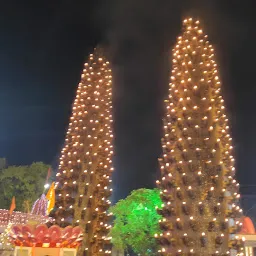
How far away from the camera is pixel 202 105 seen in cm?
1209

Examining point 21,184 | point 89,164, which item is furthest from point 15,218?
point 21,184

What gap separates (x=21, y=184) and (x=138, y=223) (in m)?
11.3

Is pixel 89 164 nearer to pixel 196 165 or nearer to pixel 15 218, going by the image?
pixel 196 165

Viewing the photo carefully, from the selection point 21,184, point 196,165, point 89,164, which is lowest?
point 196,165

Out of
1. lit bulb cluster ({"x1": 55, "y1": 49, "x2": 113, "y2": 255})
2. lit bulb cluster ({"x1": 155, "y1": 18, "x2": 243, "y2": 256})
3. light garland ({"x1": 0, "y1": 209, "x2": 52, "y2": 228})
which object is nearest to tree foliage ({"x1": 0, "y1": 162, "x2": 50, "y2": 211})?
light garland ({"x1": 0, "y1": 209, "x2": 52, "y2": 228})

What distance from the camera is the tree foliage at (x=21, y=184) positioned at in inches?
1093

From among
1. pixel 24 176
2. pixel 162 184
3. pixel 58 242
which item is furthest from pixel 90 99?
pixel 24 176

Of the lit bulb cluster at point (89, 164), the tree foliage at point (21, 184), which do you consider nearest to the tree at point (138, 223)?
the tree foliage at point (21, 184)

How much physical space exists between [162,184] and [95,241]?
3300 mm

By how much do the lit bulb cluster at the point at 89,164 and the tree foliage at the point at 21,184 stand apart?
621 inches

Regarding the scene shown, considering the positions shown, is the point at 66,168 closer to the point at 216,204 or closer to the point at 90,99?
the point at 90,99

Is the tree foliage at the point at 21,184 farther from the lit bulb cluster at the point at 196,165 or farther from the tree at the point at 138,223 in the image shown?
the lit bulb cluster at the point at 196,165

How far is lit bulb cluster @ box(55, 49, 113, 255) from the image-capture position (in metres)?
12.5

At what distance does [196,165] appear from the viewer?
11156 mm
